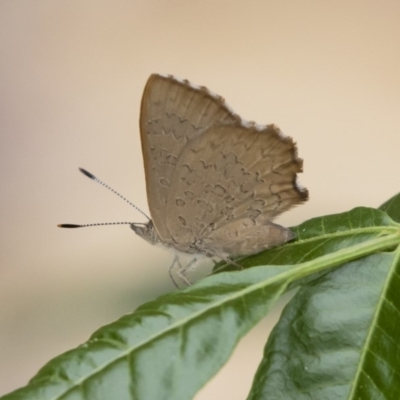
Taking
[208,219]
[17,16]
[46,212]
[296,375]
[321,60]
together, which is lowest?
[296,375]

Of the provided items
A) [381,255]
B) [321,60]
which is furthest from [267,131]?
[321,60]

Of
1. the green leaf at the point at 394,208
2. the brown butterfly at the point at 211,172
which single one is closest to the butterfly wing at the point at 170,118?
the brown butterfly at the point at 211,172

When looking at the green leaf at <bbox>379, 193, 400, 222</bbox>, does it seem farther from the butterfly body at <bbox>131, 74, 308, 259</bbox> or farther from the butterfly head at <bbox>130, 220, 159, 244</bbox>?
the butterfly head at <bbox>130, 220, 159, 244</bbox>

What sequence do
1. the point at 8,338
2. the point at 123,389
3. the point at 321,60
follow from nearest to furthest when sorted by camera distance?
the point at 123,389, the point at 8,338, the point at 321,60

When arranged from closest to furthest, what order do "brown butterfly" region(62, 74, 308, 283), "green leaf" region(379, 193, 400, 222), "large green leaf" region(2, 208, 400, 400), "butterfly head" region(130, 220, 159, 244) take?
"large green leaf" region(2, 208, 400, 400), "green leaf" region(379, 193, 400, 222), "brown butterfly" region(62, 74, 308, 283), "butterfly head" region(130, 220, 159, 244)

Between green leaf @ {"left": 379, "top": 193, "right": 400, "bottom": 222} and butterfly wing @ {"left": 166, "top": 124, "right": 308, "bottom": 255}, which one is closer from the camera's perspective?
green leaf @ {"left": 379, "top": 193, "right": 400, "bottom": 222}

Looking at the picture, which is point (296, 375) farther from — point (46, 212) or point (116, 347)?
point (46, 212)

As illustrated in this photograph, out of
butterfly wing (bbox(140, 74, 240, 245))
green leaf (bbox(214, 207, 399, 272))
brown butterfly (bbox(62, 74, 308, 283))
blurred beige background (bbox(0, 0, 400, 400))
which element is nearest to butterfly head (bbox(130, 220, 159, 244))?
brown butterfly (bbox(62, 74, 308, 283))
